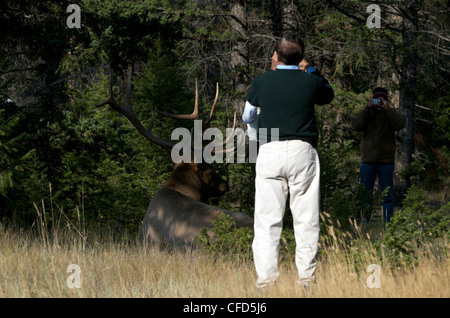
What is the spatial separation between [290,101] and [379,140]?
4492mm

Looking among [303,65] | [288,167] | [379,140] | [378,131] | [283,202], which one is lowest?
[283,202]

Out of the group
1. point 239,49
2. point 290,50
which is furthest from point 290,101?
point 239,49

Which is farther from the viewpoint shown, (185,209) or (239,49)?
(239,49)

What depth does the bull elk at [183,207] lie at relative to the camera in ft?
21.3

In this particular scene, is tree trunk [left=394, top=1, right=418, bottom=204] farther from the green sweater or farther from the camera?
the green sweater

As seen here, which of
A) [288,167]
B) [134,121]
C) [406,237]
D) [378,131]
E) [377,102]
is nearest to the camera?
[288,167]

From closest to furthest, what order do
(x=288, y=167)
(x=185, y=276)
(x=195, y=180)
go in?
(x=288, y=167) → (x=185, y=276) → (x=195, y=180)

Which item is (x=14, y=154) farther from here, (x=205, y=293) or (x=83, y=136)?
(x=205, y=293)

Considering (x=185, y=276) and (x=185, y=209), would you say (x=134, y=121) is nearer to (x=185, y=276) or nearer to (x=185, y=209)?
(x=185, y=209)

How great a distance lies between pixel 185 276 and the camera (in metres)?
4.99

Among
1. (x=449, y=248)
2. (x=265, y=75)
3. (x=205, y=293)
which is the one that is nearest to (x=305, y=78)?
(x=265, y=75)

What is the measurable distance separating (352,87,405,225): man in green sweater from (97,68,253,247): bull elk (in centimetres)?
230

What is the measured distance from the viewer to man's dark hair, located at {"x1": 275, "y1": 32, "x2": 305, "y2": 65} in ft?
14.9
